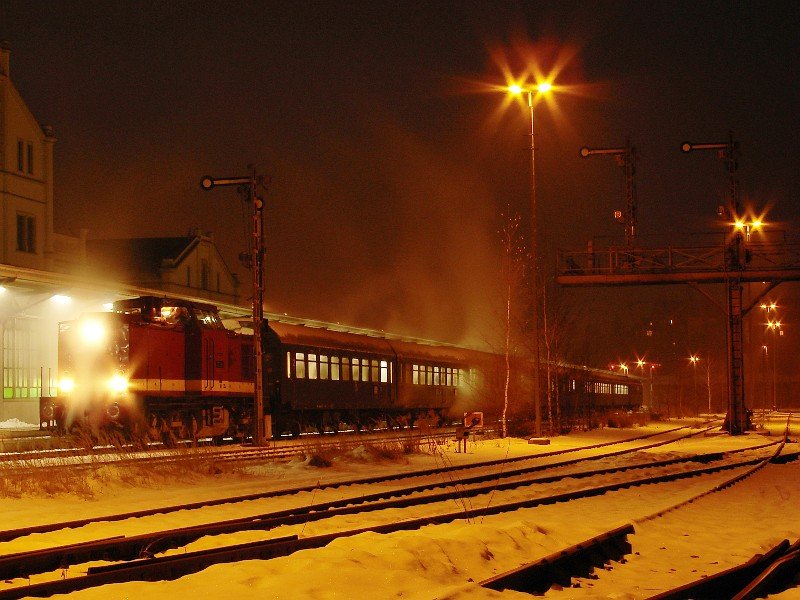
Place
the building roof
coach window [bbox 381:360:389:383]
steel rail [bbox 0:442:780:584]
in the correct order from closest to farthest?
steel rail [bbox 0:442:780:584], coach window [bbox 381:360:389:383], the building roof

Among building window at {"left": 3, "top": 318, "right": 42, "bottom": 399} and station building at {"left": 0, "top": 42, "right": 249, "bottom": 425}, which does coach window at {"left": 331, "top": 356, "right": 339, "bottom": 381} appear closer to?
station building at {"left": 0, "top": 42, "right": 249, "bottom": 425}

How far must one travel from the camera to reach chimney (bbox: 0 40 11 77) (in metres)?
48.4

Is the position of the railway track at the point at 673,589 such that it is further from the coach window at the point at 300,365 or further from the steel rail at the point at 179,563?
the coach window at the point at 300,365

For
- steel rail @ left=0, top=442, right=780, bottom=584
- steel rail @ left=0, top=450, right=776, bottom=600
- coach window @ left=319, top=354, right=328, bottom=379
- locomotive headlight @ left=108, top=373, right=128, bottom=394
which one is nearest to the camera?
steel rail @ left=0, top=450, right=776, bottom=600

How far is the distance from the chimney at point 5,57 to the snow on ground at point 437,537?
36.5 m

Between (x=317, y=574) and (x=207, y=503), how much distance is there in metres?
5.93

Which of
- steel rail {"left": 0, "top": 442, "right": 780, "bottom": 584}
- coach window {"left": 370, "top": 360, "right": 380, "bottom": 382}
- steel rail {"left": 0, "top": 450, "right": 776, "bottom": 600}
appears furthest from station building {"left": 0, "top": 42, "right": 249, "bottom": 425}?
steel rail {"left": 0, "top": 450, "right": 776, "bottom": 600}

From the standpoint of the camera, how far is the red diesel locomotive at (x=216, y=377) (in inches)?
986

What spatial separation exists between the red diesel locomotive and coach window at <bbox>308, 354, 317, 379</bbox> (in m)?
0.03

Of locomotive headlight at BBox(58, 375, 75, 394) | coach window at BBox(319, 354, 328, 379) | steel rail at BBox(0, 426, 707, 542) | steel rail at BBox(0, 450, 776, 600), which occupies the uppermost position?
coach window at BBox(319, 354, 328, 379)

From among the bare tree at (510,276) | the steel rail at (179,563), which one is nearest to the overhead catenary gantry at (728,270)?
the bare tree at (510,276)

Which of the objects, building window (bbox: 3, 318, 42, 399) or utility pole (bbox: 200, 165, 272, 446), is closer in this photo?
utility pole (bbox: 200, 165, 272, 446)

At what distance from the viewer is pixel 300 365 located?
31.3 metres

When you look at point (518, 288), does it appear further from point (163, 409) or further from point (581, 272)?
point (163, 409)
